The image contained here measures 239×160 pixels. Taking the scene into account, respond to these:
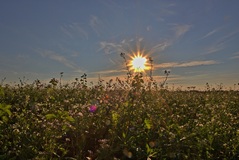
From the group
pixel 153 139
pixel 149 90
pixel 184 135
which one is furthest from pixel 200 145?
pixel 149 90

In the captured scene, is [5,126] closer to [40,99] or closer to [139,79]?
[139,79]

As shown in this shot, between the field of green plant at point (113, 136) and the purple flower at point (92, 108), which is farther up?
the purple flower at point (92, 108)

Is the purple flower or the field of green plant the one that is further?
the purple flower

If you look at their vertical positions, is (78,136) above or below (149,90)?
below

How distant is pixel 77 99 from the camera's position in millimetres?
9766

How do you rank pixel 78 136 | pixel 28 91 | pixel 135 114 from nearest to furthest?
pixel 78 136, pixel 135 114, pixel 28 91

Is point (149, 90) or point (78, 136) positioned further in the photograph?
point (149, 90)

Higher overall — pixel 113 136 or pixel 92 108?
pixel 92 108

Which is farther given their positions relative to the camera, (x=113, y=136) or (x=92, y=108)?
(x=92, y=108)

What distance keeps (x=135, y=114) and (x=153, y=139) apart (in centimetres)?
117

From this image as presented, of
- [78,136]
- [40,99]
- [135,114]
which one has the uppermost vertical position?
[40,99]

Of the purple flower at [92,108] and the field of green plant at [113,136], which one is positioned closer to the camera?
the field of green plant at [113,136]

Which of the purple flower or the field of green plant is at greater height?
the purple flower

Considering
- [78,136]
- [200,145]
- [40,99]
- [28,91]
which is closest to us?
[200,145]
